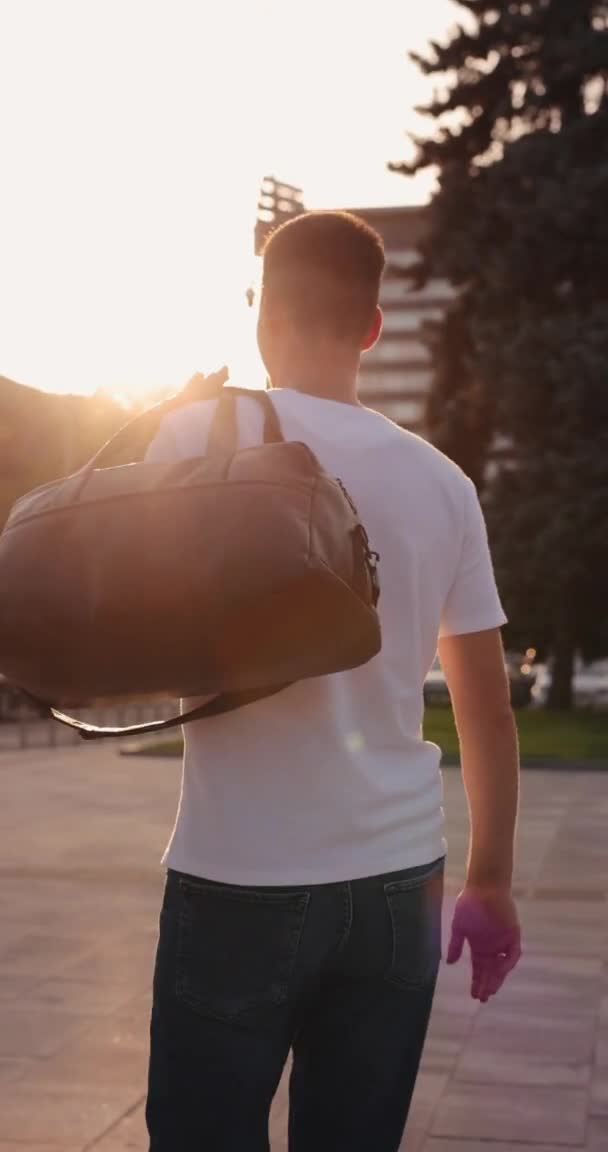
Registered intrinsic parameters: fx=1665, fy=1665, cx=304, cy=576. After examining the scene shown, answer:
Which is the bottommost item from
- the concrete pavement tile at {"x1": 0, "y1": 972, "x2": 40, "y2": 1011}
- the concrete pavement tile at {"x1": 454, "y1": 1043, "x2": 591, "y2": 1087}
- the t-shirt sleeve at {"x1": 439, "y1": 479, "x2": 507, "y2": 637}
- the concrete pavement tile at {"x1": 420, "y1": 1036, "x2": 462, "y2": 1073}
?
the concrete pavement tile at {"x1": 0, "y1": 972, "x2": 40, "y2": 1011}

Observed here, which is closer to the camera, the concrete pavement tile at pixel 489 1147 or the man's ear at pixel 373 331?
the man's ear at pixel 373 331

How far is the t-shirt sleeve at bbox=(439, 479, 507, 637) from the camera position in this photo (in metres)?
2.39

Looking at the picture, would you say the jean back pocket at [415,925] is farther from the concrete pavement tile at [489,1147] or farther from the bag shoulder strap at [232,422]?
the concrete pavement tile at [489,1147]

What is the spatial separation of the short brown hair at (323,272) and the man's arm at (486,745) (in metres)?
0.49

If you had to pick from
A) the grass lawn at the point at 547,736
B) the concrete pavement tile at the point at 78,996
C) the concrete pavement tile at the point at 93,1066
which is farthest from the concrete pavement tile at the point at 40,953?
the grass lawn at the point at 547,736

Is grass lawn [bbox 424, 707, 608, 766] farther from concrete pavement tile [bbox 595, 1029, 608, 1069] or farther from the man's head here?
the man's head

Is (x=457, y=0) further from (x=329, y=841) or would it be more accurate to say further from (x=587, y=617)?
(x=329, y=841)

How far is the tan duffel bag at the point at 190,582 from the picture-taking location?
196 centimetres

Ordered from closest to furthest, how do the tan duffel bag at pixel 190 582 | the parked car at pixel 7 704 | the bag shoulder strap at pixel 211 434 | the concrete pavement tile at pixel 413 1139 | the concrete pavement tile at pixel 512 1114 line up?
the tan duffel bag at pixel 190 582
the bag shoulder strap at pixel 211 434
the concrete pavement tile at pixel 413 1139
the concrete pavement tile at pixel 512 1114
the parked car at pixel 7 704

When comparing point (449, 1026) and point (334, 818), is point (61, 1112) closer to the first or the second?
point (449, 1026)

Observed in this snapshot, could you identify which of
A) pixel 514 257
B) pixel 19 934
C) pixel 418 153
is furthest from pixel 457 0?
pixel 19 934

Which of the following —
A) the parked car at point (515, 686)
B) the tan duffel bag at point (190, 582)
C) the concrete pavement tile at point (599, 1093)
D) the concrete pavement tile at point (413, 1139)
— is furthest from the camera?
the parked car at point (515, 686)

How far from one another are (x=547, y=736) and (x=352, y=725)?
2405 centimetres

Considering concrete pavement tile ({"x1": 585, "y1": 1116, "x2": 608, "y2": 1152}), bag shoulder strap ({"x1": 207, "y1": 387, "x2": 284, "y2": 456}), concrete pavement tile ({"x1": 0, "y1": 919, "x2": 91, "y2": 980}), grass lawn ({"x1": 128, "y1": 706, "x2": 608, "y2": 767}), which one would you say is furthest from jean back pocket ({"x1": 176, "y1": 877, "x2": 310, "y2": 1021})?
grass lawn ({"x1": 128, "y1": 706, "x2": 608, "y2": 767})
